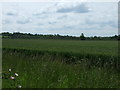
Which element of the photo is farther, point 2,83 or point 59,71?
point 59,71

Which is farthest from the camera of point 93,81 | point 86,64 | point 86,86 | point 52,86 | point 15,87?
point 86,64

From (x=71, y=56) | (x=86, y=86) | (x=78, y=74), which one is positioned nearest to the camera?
(x=86, y=86)

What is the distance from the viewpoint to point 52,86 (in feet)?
18.4

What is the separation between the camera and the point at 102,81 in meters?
6.62

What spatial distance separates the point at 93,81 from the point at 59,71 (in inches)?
56.8

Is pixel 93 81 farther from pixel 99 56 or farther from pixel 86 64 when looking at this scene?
pixel 99 56

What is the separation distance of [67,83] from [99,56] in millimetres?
5409

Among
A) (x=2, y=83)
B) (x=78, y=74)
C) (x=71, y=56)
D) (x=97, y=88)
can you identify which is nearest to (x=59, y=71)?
(x=78, y=74)

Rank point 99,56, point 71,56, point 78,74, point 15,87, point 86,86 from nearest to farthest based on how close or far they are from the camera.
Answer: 1. point 15,87
2. point 86,86
3. point 78,74
4. point 99,56
5. point 71,56

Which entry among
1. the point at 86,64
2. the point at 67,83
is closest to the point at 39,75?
the point at 67,83

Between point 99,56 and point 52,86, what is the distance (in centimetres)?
595

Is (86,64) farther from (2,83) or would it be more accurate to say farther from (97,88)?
(2,83)

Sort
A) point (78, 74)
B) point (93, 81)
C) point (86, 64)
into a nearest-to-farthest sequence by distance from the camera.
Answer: point (93, 81)
point (78, 74)
point (86, 64)

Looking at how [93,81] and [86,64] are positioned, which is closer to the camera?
[93,81]
